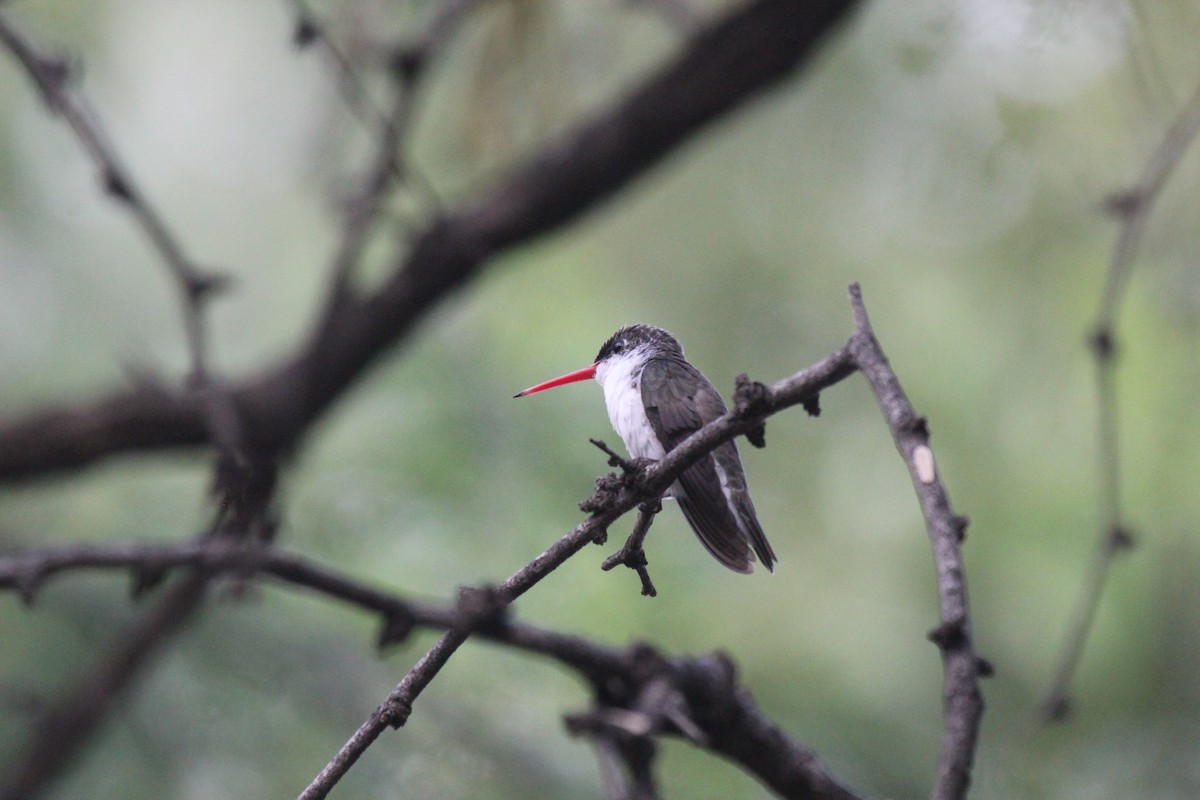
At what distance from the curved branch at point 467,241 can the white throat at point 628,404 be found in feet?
7.23

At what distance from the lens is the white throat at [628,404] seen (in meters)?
1.85

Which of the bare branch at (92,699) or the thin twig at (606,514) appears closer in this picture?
the thin twig at (606,514)

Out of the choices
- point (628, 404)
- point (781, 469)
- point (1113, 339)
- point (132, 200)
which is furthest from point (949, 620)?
point (781, 469)

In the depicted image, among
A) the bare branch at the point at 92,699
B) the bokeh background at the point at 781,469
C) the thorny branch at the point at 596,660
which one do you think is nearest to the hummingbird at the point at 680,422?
the thorny branch at the point at 596,660

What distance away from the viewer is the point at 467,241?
14.2ft

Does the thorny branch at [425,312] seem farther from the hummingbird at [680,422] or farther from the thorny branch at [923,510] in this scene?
the thorny branch at [923,510]

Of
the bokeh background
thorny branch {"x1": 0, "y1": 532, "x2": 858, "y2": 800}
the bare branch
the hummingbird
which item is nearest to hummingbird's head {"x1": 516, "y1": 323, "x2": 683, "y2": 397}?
the hummingbird

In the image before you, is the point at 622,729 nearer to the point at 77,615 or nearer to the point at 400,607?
the point at 400,607

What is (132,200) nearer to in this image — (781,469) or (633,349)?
(633,349)

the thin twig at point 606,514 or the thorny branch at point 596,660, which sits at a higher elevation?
the thorny branch at point 596,660

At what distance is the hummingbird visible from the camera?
161cm

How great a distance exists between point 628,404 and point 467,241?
2596mm

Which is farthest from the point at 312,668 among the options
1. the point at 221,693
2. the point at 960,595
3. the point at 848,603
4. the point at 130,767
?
the point at 960,595

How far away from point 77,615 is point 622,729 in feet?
11.5
